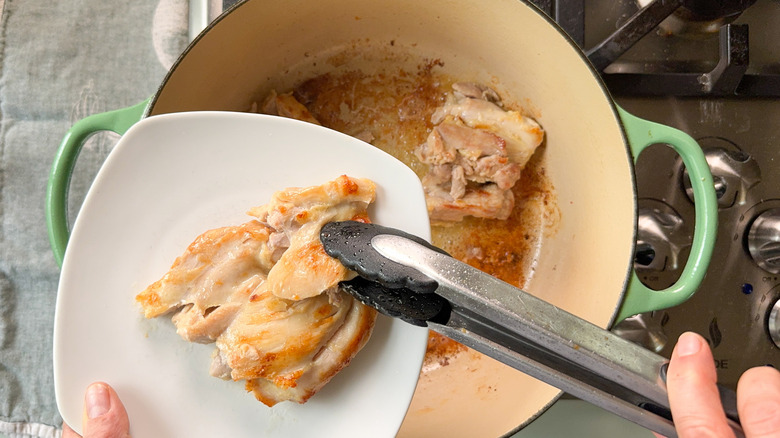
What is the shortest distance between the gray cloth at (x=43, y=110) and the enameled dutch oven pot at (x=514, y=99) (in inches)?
8.9

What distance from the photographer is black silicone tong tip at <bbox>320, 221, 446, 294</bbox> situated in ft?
2.18

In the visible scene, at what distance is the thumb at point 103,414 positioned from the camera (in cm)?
73

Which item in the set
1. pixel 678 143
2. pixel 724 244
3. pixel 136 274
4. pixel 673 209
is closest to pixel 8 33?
pixel 136 274

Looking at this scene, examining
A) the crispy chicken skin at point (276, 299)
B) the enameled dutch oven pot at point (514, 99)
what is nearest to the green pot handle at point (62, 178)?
the enameled dutch oven pot at point (514, 99)

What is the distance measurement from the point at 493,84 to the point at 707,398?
87cm

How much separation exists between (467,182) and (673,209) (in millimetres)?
444

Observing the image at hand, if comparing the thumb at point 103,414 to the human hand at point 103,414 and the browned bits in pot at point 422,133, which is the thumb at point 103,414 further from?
the browned bits in pot at point 422,133

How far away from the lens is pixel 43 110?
3.75ft

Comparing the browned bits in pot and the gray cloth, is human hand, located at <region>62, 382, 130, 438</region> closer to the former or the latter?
the gray cloth

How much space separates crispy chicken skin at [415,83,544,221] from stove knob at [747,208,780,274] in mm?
490

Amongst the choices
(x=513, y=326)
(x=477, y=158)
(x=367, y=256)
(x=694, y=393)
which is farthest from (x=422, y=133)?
(x=694, y=393)

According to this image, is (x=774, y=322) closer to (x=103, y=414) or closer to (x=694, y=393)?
(x=694, y=393)

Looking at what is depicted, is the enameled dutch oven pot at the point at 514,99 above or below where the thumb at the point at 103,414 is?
above

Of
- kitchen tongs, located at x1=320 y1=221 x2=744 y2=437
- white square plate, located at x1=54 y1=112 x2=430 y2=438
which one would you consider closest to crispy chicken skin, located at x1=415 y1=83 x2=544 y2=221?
white square plate, located at x1=54 y1=112 x2=430 y2=438
